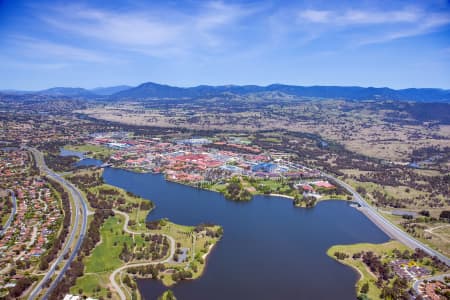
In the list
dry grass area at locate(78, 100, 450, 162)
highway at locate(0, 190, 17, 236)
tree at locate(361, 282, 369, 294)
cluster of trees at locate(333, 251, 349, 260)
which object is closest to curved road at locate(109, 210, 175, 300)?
highway at locate(0, 190, 17, 236)

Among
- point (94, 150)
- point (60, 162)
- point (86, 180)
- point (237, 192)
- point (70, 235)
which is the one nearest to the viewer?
point (70, 235)

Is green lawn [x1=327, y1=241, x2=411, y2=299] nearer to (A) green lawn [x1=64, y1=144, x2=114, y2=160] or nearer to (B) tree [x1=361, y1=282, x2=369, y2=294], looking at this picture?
(B) tree [x1=361, y1=282, x2=369, y2=294]

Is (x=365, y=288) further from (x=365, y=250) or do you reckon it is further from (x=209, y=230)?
(x=209, y=230)

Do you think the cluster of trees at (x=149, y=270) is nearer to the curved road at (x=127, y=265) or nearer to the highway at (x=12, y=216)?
the curved road at (x=127, y=265)

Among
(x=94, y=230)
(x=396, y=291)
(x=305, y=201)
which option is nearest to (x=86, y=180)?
(x=94, y=230)

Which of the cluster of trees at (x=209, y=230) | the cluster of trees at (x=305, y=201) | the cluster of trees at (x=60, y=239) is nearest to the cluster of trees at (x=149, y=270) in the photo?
the cluster of trees at (x=60, y=239)

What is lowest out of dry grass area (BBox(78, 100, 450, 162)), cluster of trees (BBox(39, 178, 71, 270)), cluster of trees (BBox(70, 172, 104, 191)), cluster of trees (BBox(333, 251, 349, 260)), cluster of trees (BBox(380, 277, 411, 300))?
cluster of trees (BBox(380, 277, 411, 300))
